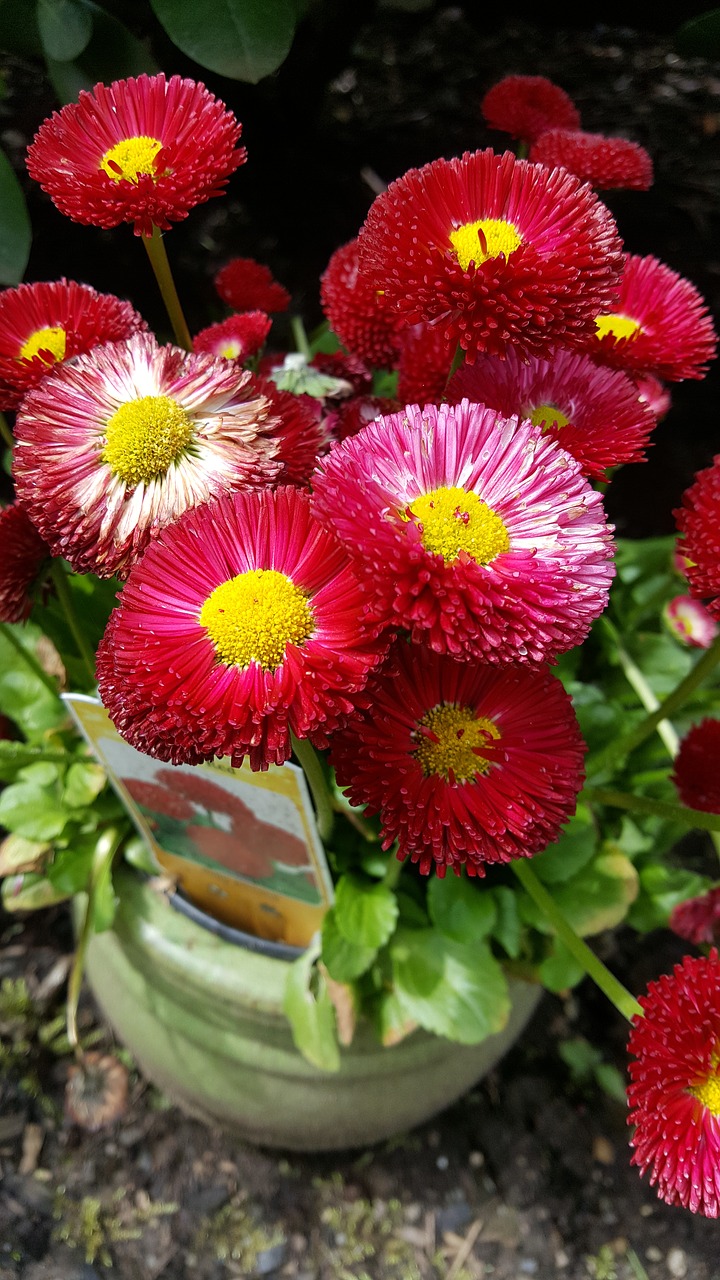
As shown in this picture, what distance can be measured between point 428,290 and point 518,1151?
827 millimetres

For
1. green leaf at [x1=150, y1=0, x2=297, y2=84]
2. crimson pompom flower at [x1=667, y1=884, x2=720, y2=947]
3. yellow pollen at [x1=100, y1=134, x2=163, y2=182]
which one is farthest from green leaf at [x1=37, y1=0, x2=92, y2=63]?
crimson pompom flower at [x1=667, y1=884, x2=720, y2=947]

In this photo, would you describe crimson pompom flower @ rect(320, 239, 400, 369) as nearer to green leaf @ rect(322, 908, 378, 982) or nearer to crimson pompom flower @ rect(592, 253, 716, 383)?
crimson pompom flower @ rect(592, 253, 716, 383)

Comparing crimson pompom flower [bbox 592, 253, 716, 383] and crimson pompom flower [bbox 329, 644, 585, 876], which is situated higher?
crimson pompom flower [bbox 592, 253, 716, 383]

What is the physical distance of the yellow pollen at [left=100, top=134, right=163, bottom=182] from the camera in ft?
1.30

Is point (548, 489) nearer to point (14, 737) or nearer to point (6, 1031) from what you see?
point (14, 737)

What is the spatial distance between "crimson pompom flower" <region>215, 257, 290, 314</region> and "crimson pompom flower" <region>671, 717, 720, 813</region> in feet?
1.46

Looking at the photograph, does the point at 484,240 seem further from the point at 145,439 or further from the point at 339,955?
the point at 339,955

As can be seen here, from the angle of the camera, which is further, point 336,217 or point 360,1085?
point 336,217

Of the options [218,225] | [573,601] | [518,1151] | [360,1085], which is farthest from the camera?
[218,225]

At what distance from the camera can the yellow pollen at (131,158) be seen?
396 millimetres

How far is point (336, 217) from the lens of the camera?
99cm

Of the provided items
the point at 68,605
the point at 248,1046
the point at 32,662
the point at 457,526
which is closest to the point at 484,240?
the point at 457,526

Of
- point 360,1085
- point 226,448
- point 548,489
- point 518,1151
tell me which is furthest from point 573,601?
point 518,1151

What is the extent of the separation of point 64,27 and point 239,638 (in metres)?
0.46
